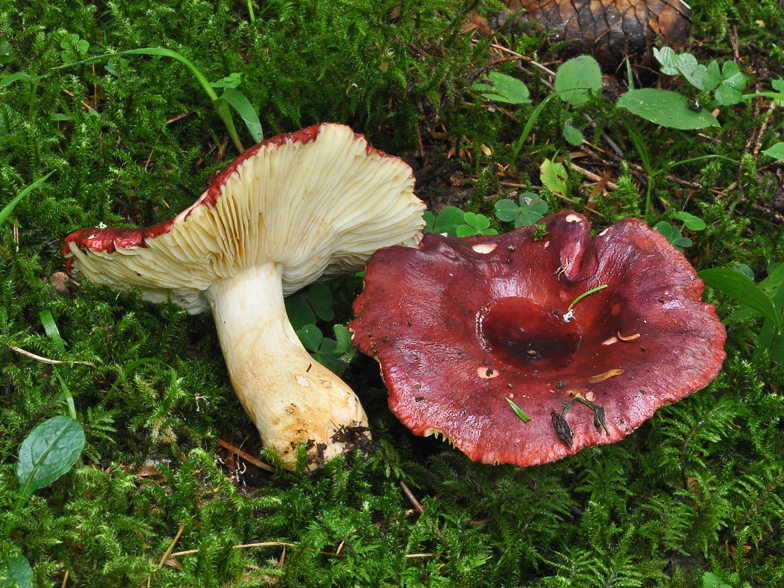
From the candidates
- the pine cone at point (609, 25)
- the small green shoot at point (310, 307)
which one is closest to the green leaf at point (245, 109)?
the small green shoot at point (310, 307)

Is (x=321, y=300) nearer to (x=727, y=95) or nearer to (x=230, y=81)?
(x=230, y=81)

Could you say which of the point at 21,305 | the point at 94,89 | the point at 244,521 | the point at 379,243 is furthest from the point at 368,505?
the point at 94,89

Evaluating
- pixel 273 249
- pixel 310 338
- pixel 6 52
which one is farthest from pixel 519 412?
pixel 6 52

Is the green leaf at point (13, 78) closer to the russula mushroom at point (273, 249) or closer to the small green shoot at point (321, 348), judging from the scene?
the russula mushroom at point (273, 249)

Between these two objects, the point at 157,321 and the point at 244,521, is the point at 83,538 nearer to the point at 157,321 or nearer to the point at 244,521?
the point at 244,521

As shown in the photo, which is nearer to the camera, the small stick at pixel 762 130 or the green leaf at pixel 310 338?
the green leaf at pixel 310 338

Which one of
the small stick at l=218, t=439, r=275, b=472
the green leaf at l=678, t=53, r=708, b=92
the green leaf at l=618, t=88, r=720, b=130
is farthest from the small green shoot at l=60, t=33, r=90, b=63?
the green leaf at l=678, t=53, r=708, b=92
